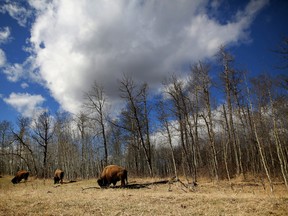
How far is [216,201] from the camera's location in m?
10.6

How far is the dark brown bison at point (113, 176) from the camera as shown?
1956 centimetres

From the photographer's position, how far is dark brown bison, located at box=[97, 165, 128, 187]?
19.6 meters

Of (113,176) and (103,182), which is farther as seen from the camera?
(103,182)

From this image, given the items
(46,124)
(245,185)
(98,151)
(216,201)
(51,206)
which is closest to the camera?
(51,206)

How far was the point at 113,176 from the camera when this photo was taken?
19.8m

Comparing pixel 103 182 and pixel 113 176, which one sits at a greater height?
pixel 113 176

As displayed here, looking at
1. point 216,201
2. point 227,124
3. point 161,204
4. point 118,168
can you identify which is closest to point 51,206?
point 161,204

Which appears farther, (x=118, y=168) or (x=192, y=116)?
(x=192, y=116)

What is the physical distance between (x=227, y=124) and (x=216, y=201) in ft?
53.0

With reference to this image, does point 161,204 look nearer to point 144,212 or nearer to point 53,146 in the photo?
point 144,212

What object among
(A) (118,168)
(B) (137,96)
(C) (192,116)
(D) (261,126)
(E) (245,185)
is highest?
(B) (137,96)

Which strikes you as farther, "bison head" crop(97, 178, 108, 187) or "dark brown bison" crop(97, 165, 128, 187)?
"bison head" crop(97, 178, 108, 187)

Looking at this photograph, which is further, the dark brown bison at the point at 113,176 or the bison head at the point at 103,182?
the bison head at the point at 103,182

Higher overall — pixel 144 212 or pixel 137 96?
pixel 137 96
